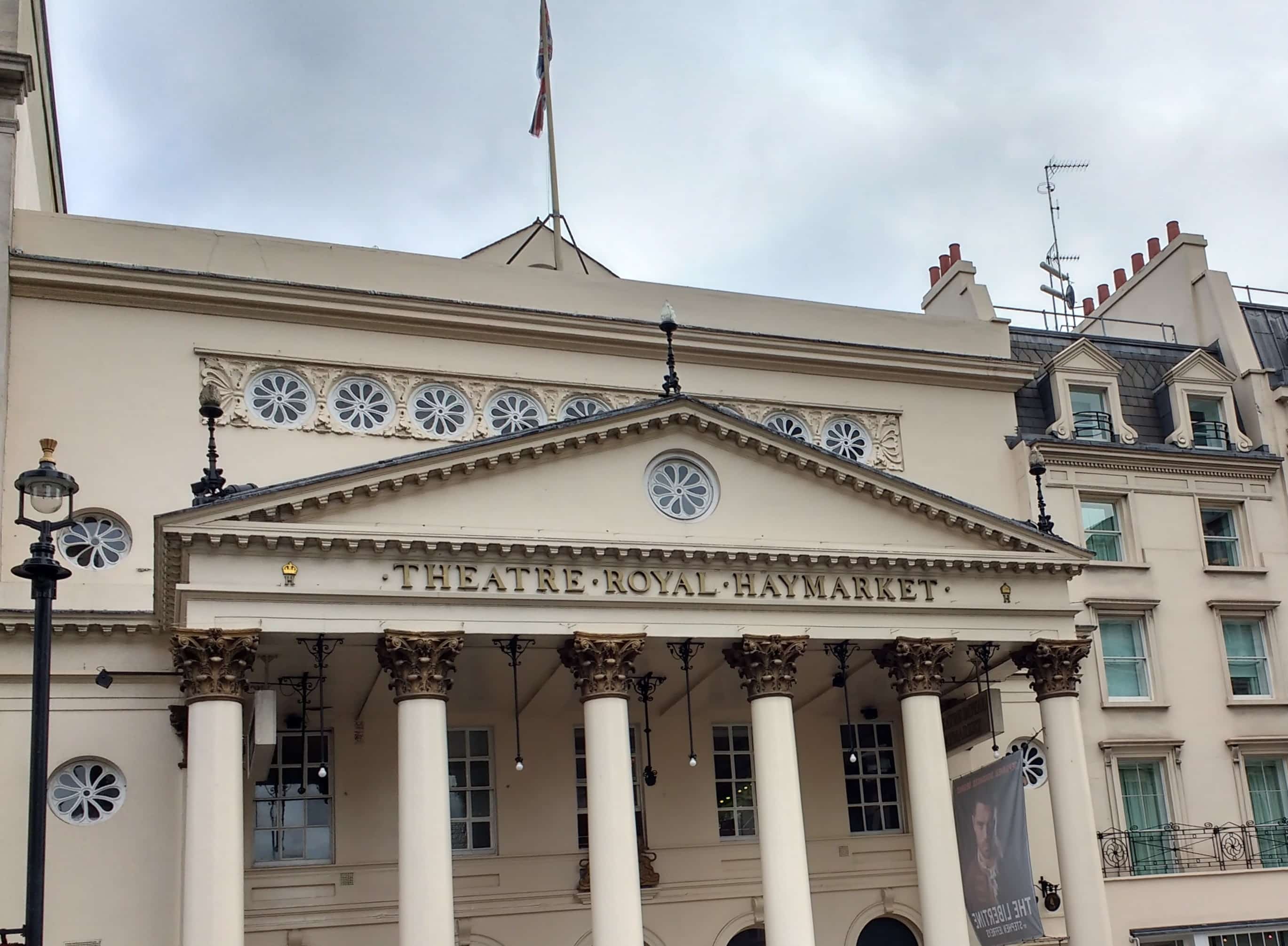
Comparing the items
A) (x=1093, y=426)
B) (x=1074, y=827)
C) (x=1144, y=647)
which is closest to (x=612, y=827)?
(x=1074, y=827)

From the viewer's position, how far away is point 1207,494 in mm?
30312

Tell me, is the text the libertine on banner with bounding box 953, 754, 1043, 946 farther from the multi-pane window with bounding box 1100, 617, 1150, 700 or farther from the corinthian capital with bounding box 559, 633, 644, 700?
the multi-pane window with bounding box 1100, 617, 1150, 700

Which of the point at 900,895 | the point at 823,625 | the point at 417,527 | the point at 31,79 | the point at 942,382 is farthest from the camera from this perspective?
the point at 942,382

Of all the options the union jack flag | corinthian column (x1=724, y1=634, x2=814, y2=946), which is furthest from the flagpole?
corinthian column (x1=724, y1=634, x2=814, y2=946)

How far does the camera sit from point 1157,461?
29.9 m

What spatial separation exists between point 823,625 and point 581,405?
6.86 metres

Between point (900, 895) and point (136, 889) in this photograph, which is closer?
point (136, 889)

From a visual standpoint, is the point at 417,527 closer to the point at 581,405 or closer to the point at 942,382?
the point at 581,405

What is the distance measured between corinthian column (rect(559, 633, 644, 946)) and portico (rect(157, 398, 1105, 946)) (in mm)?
35

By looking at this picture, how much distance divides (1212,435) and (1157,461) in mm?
2087

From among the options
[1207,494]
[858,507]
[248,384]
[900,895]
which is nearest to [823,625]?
[858,507]

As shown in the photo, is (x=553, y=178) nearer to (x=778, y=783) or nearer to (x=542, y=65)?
(x=542, y=65)

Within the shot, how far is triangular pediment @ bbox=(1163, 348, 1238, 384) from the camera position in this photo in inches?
1224

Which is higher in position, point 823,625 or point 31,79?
point 31,79
